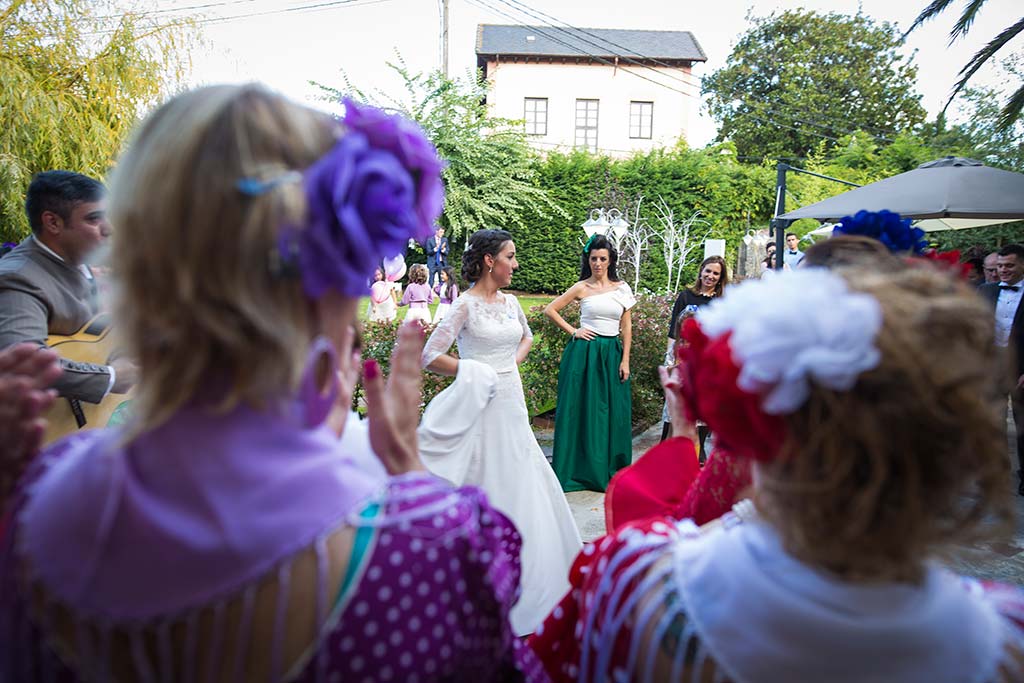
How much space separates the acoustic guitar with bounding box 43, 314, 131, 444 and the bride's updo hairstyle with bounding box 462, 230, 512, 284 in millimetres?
2396

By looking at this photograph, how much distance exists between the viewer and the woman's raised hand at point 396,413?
1.23 meters

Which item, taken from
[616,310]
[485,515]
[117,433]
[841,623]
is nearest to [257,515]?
[117,433]

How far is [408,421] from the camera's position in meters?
1.26

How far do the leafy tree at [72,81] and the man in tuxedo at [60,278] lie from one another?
5399 millimetres

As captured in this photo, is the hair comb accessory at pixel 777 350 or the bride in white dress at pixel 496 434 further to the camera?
the bride in white dress at pixel 496 434

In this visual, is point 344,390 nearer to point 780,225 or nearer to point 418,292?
point 780,225

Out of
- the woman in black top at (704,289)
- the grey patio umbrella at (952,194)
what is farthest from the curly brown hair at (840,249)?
the grey patio umbrella at (952,194)

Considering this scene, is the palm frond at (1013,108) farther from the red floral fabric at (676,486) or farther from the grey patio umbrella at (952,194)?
the red floral fabric at (676,486)

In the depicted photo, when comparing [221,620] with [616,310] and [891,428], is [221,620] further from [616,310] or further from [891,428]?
[616,310]

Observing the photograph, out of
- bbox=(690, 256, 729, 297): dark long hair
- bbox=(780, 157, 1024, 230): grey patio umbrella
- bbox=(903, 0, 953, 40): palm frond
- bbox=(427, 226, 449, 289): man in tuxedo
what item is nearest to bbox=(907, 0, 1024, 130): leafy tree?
bbox=(903, 0, 953, 40): palm frond

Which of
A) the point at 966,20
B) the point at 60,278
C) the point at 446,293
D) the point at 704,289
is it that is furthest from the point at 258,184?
the point at 446,293

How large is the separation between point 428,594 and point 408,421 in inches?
15.1

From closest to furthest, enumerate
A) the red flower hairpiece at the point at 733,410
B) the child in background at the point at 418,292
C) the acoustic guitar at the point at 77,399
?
the red flower hairpiece at the point at 733,410 → the acoustic guitar at the point at 77,399 → the child in background at the point at 418,292

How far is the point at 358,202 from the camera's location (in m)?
0.93
